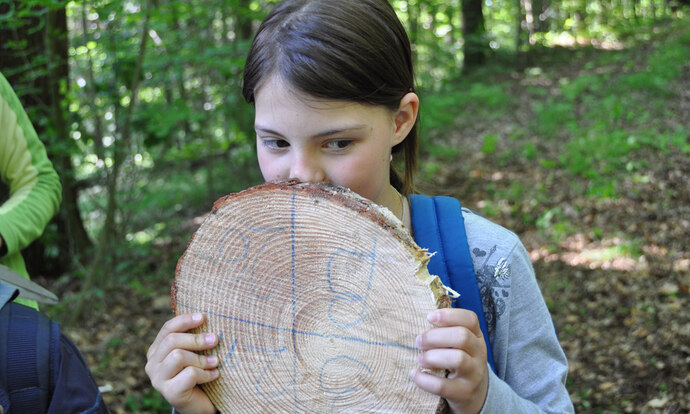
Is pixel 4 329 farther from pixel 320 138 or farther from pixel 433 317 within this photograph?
pixel 433 317

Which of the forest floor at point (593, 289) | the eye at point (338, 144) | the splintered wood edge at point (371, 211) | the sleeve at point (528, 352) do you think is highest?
the eye at point (338, 144)

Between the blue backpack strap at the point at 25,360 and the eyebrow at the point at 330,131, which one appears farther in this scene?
the blue backpack strap at the point at 25,360

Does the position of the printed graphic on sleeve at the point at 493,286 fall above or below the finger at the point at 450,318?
below

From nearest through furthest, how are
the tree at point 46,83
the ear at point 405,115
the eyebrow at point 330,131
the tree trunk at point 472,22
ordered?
the eyebrow at point 330,131
the ear at point 405,115
the tree at point 46,83
the tree trunk at point 472,22

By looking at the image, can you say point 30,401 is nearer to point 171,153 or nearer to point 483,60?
point 171,153

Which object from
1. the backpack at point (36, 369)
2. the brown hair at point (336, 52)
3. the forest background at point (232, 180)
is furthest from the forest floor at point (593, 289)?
the brown hair at point (336, 52)

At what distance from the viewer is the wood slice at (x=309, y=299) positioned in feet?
3.91

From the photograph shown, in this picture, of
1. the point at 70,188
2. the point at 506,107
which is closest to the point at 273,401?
the point at 70,188

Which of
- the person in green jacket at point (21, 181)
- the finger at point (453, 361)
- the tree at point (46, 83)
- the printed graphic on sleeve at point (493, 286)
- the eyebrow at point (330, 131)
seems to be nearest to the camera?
the finger at point (453, 361)

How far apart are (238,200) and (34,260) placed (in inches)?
178

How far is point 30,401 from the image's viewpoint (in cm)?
146

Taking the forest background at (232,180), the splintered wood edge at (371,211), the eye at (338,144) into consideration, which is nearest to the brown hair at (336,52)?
the eye at (338,144)

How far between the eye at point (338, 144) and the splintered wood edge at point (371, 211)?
0.44ft

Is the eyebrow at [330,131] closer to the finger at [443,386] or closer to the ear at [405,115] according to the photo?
the ear at [405,115]
